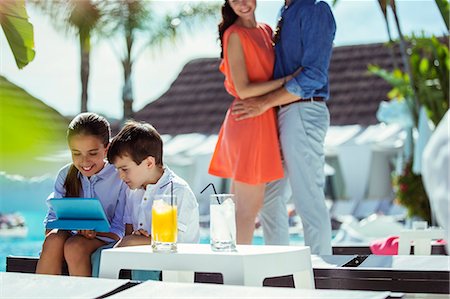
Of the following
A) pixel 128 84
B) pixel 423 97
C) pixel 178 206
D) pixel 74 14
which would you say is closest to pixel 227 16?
pixel 178 206

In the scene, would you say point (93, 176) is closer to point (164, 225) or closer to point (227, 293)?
point (164, 225)

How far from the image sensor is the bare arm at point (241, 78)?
289 centimetres

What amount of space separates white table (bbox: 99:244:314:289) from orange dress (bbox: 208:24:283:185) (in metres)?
1.11

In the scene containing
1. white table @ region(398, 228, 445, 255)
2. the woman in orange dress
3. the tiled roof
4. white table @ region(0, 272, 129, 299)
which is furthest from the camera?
the tiled roof

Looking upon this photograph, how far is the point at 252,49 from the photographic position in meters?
2.96

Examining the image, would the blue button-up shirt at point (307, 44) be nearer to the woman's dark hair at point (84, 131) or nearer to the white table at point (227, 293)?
the woman's dark hair at point (84, 131)

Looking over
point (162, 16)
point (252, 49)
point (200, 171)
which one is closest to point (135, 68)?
point (162, 16)

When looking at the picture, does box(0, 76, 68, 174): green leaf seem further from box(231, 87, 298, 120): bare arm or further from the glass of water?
box(231, 87, 298, 120): bare arm

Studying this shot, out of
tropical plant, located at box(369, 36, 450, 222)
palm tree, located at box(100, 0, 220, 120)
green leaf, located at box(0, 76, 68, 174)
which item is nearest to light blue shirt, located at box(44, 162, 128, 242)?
green leaf, located at box(0, 76, 68, 174)

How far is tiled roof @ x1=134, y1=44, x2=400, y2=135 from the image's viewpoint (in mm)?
12398

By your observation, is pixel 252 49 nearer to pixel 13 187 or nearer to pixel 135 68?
pixel 13 187

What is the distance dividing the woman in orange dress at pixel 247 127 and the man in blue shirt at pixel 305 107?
5cm

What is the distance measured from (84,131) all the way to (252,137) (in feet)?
2.35

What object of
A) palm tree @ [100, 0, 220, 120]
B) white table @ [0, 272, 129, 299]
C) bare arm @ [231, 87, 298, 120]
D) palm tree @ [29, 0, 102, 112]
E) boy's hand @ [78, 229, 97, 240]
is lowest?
white table @ [0, 272, 129, 299]
